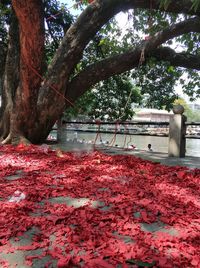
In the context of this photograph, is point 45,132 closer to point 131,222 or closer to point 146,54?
point 146,54

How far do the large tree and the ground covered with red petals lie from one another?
3284 mm

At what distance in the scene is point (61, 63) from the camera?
8.77 meters

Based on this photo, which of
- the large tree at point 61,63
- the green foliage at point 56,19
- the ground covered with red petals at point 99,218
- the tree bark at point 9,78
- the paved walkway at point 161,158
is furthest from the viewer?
the green foliage at point 56,19

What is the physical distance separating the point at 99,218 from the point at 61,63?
21.3ft

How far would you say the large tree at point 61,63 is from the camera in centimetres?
771

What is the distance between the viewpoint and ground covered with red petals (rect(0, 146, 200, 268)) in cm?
229

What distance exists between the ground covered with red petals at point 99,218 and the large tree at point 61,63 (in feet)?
10.8

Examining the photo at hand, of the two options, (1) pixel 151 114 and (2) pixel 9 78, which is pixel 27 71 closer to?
(2) pixel 9 78

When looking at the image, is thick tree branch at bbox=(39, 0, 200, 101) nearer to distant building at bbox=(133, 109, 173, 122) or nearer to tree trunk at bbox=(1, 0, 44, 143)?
tree trunk at bbox=(1, 0, 44, 143)

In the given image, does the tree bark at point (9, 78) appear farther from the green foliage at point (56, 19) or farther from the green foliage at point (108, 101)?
the green foliage at point (108, 101)

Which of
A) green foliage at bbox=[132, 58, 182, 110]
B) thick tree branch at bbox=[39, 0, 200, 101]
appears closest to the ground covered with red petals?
thick tree branch at bbox=[39, 0, 200, 101]

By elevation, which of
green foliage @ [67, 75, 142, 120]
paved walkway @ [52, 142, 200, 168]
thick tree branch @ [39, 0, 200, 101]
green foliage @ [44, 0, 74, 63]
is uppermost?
green foliage @ [44, 0, 74, 63]

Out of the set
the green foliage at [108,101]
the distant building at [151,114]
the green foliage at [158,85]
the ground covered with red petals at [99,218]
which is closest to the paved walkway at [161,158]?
the ground covered with red petals at [99,218]

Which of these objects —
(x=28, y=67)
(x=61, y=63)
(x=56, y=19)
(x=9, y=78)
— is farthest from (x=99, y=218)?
(x=56, y=19)
